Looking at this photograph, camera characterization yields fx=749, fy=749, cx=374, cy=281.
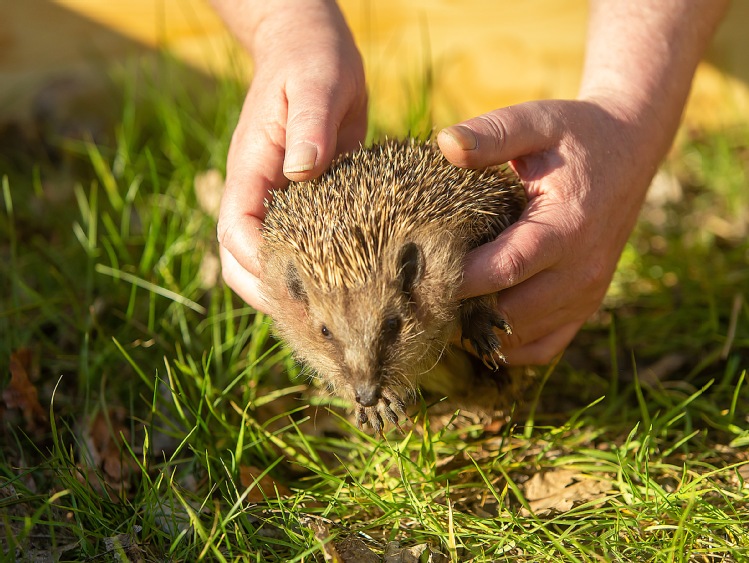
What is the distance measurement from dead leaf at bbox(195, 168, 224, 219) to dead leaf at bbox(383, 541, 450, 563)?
248cm

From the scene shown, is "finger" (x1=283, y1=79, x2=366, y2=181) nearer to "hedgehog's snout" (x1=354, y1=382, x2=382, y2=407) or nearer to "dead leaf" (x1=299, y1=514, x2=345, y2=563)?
"hedgehog's snout" (x1=354, y1=382, x2=382, y2=407)

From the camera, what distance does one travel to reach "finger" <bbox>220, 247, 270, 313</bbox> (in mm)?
3186

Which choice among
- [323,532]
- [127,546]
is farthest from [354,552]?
[127,546]

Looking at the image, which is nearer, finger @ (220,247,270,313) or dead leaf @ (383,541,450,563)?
dead leaf @ (383,541,450,563)

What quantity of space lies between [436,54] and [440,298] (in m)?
3.58

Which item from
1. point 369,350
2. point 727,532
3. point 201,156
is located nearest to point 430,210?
point 369,350

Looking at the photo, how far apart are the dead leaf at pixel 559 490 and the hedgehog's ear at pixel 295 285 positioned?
127cm

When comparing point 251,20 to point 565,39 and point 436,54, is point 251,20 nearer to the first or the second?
point 436,54

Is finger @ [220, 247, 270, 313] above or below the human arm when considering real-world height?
below

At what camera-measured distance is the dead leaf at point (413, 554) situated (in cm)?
273

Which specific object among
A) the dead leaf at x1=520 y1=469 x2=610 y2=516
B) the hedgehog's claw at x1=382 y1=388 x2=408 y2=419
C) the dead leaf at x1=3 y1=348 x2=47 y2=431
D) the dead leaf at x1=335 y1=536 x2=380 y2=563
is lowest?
the dead leaf at x1=520 y1=469 x2=610 y2=516

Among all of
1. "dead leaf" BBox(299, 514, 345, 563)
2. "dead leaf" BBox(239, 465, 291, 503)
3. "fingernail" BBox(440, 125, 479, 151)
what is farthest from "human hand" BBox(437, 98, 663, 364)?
"dead leaf" BBox(239, 465, 291, 503)

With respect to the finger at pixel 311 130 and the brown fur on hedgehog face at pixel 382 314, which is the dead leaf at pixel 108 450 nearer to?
the brown fur on hedgehog face at pixel 382 314

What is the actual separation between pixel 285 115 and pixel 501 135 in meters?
0.94
